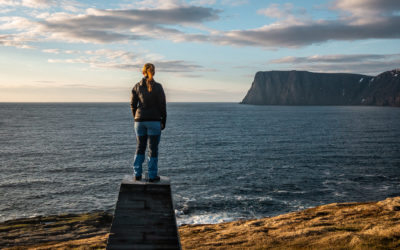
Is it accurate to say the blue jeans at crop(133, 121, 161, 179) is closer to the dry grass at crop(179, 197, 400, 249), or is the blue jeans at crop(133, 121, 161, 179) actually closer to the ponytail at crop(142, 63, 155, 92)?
the ponytail at crop(142, 63, 155, 92)

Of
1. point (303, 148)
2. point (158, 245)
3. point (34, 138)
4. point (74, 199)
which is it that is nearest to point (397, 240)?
point (158, 245)

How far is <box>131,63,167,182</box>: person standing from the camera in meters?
8.80

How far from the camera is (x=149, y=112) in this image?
29.1 feet

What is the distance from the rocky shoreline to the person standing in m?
8.40

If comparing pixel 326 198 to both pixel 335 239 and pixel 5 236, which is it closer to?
pixel 335 239

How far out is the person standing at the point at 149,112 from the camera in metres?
8.80

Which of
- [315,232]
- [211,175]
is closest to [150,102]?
[315,232]

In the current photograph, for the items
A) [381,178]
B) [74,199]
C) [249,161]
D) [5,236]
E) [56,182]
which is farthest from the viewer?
[249,161]

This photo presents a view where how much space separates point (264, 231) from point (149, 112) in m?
12.7

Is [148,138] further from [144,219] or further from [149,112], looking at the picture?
[144,219]

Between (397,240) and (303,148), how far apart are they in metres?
52.0

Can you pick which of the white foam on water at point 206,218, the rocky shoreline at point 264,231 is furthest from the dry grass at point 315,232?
the white foam on water at point 206,218

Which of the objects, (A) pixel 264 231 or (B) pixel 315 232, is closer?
(B) pixel 315 232

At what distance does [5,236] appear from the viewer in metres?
23.3
